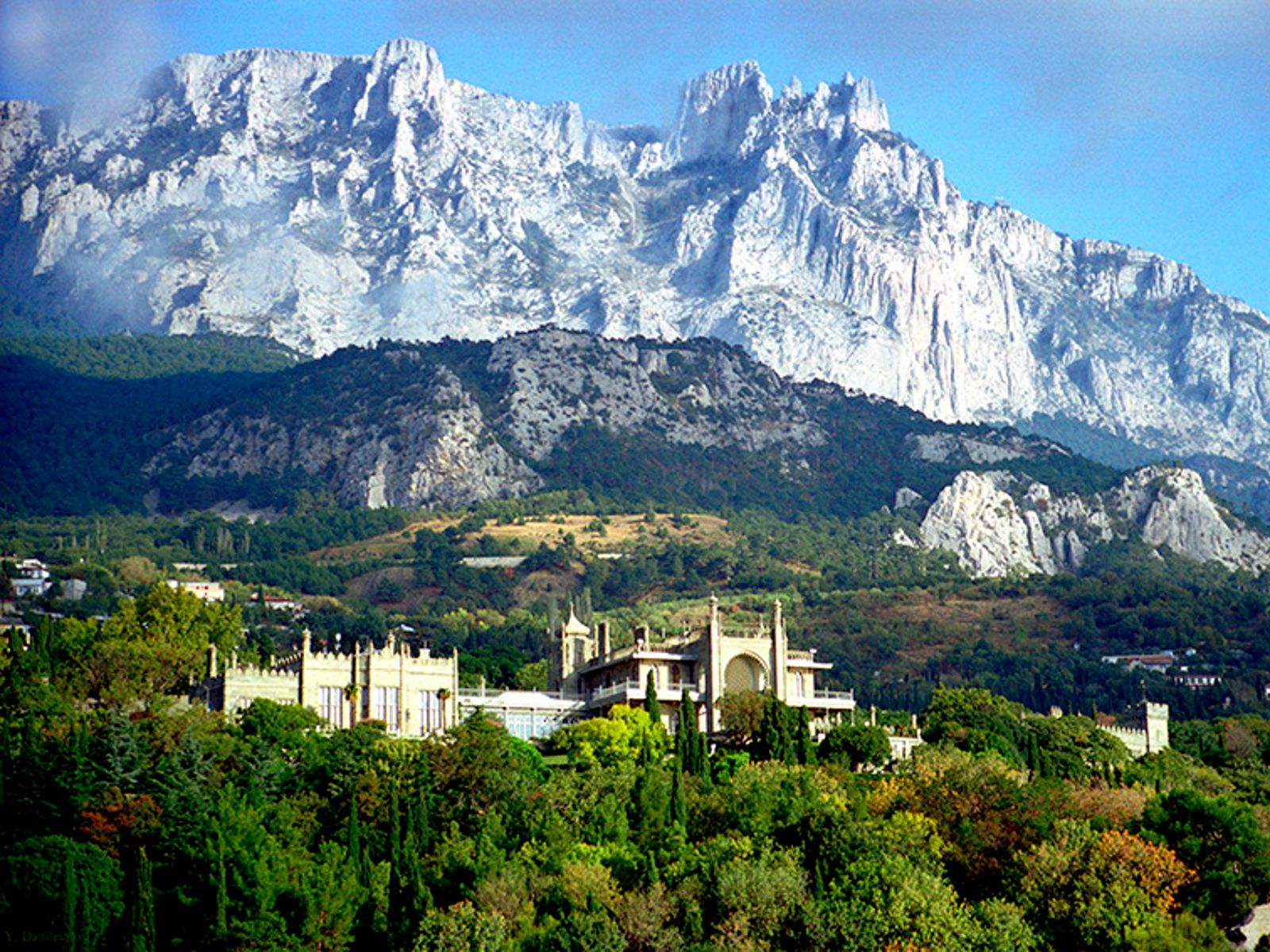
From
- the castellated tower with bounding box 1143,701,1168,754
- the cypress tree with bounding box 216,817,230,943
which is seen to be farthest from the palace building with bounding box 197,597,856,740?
the castellated tower with bounding box 1143,701,1168,754

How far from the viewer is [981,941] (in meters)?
63.0

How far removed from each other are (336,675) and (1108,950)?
38.2m

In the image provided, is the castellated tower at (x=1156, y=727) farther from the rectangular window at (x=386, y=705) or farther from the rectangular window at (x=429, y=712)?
the rectangular window at (x=386, y=705)

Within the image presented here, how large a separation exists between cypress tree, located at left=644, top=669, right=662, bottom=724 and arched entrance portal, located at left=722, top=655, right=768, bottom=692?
5998 mm

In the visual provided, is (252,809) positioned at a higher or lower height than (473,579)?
lower

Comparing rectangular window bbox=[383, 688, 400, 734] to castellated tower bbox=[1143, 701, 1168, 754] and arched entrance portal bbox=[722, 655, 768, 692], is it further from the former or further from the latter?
castellated tower bbox=[1143, 701, 1168, 754]

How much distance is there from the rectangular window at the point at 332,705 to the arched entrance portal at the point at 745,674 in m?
20.6

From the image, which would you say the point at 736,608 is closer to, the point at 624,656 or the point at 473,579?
the point at 473,579

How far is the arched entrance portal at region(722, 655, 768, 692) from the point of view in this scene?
9794cm

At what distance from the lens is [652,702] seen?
3514 inches

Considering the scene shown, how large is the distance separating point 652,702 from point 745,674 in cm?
1019

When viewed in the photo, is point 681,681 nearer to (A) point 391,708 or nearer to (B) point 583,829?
(A) point 391,708

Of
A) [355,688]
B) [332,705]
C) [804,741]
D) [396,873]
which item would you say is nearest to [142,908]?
[396,873]

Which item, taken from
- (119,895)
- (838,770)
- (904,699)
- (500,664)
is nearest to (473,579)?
(904,699)
